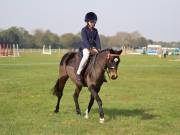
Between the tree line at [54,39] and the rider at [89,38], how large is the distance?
4843 inches

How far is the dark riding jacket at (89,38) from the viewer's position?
1144 centimetres

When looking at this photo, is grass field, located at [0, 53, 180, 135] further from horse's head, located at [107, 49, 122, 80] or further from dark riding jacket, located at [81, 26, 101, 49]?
dark riding jacket, located at [81, 26, 101, 49]

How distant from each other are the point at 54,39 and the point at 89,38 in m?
144

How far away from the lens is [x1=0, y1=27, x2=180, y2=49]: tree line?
5344 inches

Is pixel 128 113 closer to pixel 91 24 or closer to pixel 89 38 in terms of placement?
pixel 89 38

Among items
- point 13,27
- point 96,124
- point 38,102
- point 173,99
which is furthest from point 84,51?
point 13,27

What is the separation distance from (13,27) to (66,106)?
134 metres

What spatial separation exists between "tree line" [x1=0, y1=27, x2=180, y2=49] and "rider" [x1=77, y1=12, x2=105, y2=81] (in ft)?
404

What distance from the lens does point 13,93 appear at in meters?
17.4

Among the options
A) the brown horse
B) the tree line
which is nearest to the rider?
the brown horse

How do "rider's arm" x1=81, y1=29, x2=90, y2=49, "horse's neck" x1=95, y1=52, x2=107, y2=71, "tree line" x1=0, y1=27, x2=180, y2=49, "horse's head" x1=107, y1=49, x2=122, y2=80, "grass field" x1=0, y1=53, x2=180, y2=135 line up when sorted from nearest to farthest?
"grass field" x1=0, y1=53, x2=180, y2=135 → "horse's head" x1=107, y1=49, x2=122, y2=80 → "horse's neck" x1=95, y1=52, x2=107, y2=71 → "rider's arm" x1=81, y1=29, x2=90, y2=49 → "tree line" x1=0, y1=27, x2=180, y2=49

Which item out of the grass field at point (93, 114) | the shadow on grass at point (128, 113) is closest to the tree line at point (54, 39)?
the grass field at point (93, 114)

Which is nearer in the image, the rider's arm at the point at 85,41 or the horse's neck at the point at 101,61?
the horse's neck at the point at 101,61

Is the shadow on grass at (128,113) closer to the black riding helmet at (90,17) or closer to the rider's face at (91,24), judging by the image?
the rider's face at (91,24)
